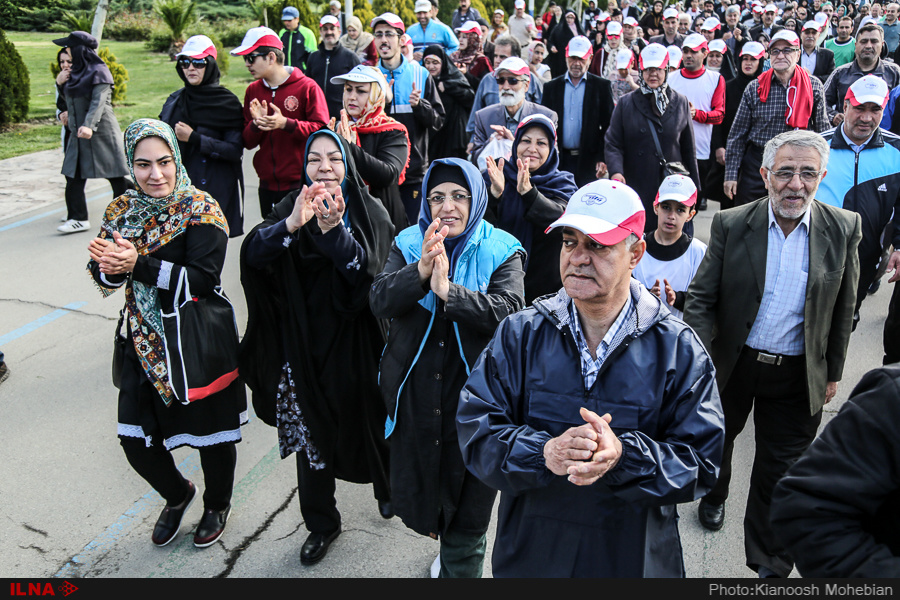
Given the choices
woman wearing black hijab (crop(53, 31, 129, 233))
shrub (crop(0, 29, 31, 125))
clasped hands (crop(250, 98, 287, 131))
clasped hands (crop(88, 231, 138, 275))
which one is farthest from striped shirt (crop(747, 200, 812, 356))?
shrub (crop(0, 29, 31, 125))

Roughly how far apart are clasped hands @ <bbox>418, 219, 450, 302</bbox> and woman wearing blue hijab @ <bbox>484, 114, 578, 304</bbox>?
1.47 m

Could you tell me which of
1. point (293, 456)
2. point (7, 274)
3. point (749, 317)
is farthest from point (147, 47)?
point (749, 317)

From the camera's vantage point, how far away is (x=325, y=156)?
367 cm

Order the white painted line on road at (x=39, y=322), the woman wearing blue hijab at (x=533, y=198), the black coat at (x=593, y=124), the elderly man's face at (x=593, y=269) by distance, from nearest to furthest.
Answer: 1. the elderly man's face at (x=593, y=269)
2. the woman wearing blue hijab at (x=533, y=198)
3. the white painted line on road at (x=39, y=322)
4. the black coat at (x=593, y=124)

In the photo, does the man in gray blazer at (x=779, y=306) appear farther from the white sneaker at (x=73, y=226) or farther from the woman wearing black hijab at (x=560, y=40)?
the woman wearing black hijab at (x=560, y=40)

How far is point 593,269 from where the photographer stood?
231cm

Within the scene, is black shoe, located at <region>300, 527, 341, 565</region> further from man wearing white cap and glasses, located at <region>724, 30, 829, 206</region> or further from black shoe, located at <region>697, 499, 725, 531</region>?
man wearing white cap and glasses, located at <region>724, 30, 829, 206</region>

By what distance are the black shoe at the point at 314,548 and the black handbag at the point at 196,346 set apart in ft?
2.84

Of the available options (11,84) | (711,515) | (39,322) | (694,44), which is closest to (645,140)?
(694,44)

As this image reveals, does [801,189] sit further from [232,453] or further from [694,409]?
[232,453]

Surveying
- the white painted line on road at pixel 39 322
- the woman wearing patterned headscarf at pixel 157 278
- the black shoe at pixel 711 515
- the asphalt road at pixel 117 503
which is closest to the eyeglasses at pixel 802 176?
the black shoe at pixel 711 515

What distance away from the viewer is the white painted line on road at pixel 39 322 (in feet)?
20.8

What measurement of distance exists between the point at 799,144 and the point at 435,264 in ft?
5.77

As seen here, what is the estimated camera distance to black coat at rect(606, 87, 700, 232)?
6453mm
